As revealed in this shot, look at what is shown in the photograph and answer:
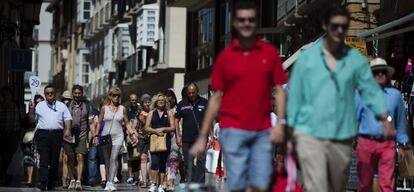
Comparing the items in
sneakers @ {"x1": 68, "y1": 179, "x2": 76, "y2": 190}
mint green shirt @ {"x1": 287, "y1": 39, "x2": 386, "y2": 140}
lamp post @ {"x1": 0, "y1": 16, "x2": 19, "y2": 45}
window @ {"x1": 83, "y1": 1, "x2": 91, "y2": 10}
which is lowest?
sneakers @ {"x1": 68, "y1": 179, "x2": 76, "y2": 190}

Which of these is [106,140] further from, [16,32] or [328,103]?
[328,103]

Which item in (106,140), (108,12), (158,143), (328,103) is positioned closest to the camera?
(328,103)

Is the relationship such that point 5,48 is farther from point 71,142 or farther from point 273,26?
point 71,142

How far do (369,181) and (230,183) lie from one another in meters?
2.82

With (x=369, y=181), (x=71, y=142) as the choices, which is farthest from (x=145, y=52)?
(x=369, y=181)

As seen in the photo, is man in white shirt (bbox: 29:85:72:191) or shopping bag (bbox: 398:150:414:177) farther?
man in white shirt (bbox: 29:85:72:191)

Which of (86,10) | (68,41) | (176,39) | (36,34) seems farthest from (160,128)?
(36,34)

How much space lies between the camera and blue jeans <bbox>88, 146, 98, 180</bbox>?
76.4ft

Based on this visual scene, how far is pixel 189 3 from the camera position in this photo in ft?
158

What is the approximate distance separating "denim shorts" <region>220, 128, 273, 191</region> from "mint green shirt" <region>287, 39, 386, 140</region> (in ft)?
0.99

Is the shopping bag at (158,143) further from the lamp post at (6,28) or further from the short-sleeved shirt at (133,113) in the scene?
the lamp post at (6,28)

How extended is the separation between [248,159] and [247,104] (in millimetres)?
438

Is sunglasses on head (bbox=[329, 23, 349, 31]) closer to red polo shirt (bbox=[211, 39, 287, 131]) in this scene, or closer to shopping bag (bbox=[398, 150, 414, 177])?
red polo shirt (bbox=[211, 39, 287, 131])

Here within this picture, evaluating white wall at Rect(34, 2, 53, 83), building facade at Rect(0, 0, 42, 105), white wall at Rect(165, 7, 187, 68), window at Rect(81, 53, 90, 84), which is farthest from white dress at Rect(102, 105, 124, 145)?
white wall at Rect(34, 2, 53, 83)
